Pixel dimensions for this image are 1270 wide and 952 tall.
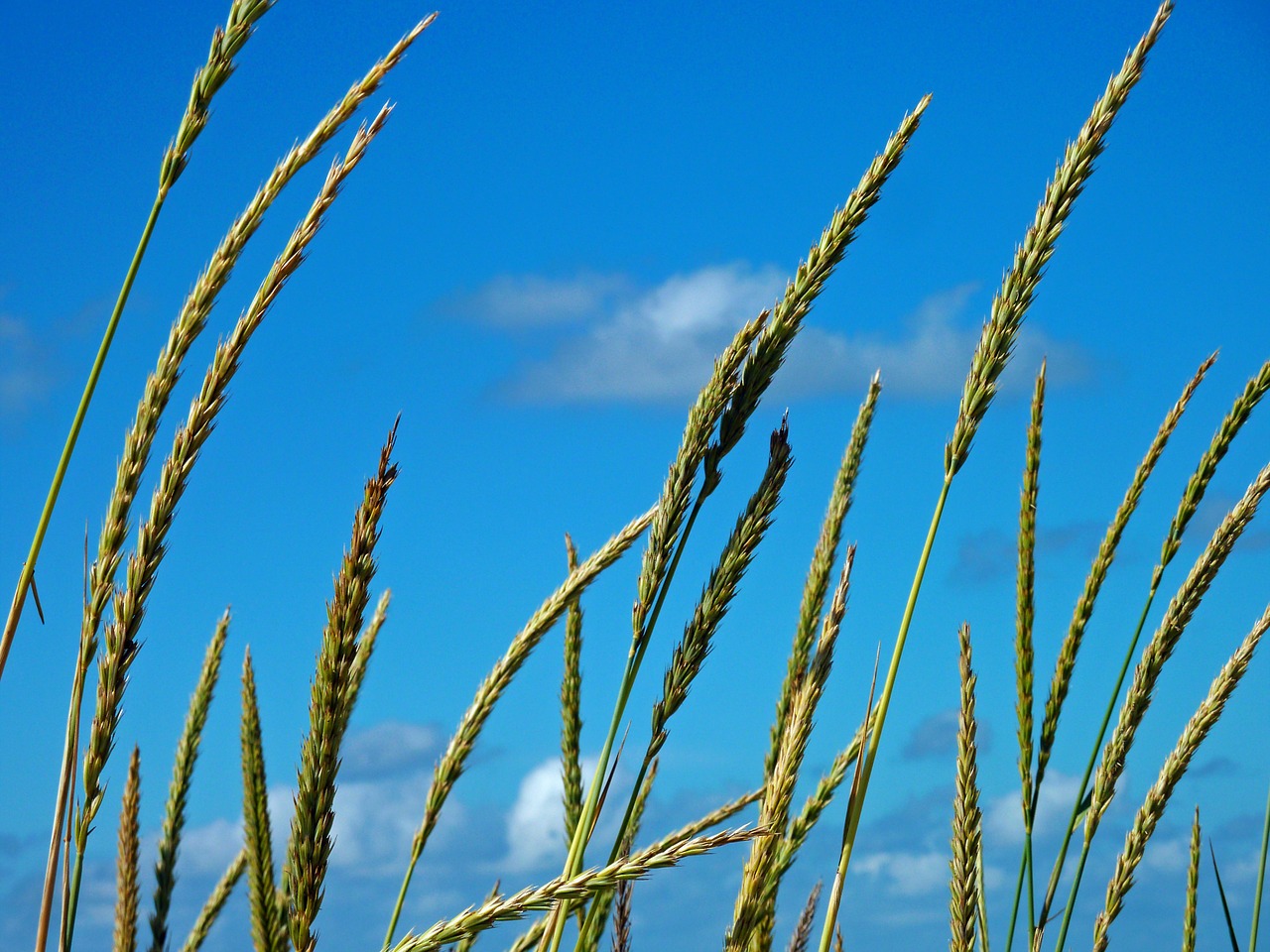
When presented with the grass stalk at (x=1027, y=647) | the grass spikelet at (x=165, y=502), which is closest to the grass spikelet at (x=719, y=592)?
the grass spikelet at (x=165, y=502)

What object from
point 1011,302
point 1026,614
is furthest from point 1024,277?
point 1026,614

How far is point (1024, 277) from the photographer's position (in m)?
1.53

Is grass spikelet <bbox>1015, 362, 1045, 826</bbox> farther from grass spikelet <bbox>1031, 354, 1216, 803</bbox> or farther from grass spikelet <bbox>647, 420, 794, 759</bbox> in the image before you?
grass spikelet <bbox>647, 420, 794, 759</bbox>

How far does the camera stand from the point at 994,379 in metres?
1.52

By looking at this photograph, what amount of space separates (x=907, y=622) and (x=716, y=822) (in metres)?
0.80

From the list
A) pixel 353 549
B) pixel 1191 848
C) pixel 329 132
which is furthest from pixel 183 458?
pixel 1191 848

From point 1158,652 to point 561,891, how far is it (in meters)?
1.58

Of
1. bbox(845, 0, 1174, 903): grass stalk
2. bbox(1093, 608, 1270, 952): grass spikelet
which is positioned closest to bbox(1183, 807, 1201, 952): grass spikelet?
bbox(1093, 608, 1270, 952): grass spikelet

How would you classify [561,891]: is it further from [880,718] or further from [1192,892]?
[1192,892]

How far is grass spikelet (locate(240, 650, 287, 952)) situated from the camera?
2.17 meters

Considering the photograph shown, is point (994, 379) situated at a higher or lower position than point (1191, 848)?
higher

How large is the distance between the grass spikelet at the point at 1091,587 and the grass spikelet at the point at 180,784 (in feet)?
6.35

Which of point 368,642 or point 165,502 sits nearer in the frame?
point 165,502

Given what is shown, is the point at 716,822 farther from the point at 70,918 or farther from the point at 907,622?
the point at 70,918
